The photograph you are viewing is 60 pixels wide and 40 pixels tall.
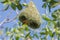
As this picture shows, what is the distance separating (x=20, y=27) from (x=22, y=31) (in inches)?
4.9

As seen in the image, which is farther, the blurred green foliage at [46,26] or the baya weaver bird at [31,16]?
the baya weaver bird at [31,16]

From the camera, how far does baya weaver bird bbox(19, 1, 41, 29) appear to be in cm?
300

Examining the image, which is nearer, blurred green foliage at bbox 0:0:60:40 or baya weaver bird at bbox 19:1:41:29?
blurred green foliage at bbox 0:0:60:40

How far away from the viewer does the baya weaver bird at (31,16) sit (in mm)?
2996

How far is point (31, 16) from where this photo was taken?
9.75 feet

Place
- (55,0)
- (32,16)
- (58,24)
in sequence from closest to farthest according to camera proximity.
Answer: (58,24), (55,0), (32,16)

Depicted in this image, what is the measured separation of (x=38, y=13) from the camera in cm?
306

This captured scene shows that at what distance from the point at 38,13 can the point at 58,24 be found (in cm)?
73

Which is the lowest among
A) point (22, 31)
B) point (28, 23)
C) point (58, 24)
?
point (22, 31)

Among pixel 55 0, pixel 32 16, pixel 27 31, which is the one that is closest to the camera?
pixel 55 0

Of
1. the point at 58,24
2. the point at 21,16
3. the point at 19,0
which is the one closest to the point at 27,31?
the point at 21,16

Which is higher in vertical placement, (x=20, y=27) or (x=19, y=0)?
(x=19, y=0)

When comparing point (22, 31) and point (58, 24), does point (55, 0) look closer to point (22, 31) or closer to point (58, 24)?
point (58, 24)

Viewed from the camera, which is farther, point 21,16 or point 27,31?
point 27,31
